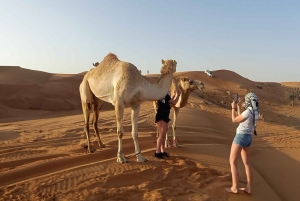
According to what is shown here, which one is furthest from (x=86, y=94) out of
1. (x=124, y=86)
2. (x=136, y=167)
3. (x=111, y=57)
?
(x=136, y=167)

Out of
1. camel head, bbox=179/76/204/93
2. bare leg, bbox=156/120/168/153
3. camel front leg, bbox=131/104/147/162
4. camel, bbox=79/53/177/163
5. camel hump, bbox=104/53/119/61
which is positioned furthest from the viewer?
camel head, bbox=179/76/204/93

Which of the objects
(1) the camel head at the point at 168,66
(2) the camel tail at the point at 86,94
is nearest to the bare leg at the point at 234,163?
(1) the camel head at the point at 168,66

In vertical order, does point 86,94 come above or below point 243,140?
above

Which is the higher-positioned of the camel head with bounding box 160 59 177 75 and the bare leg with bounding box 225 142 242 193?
the camel head with bounding box 160 59 177 75

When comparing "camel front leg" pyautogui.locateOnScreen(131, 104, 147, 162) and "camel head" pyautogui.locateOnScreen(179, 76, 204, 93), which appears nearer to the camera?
"camel front leg" pyautogui.locateOnScreen(131, 104, 147, 162)

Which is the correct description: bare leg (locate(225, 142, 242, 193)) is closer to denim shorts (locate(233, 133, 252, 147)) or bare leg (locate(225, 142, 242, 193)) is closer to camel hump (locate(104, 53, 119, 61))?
denim shorts (locate(233, 133, 252, 147))

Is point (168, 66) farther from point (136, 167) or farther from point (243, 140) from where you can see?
point (243, 140)

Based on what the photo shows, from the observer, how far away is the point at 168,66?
22.3ft

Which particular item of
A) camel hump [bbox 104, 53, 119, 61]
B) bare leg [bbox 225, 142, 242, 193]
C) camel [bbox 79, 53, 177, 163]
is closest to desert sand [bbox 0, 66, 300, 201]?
bare leg [bbox 225, 142, 242, 193]

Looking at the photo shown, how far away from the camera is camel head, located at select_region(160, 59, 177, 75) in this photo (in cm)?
679

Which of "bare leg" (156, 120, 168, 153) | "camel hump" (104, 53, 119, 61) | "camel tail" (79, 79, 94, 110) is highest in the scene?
"camel hump" (104, 53, 119, 61)

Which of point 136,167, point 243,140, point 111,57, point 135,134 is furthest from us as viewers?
point 111,57

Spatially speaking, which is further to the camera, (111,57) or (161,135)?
(111,57)

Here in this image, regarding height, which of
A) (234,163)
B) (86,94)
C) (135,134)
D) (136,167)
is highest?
(86,94)
